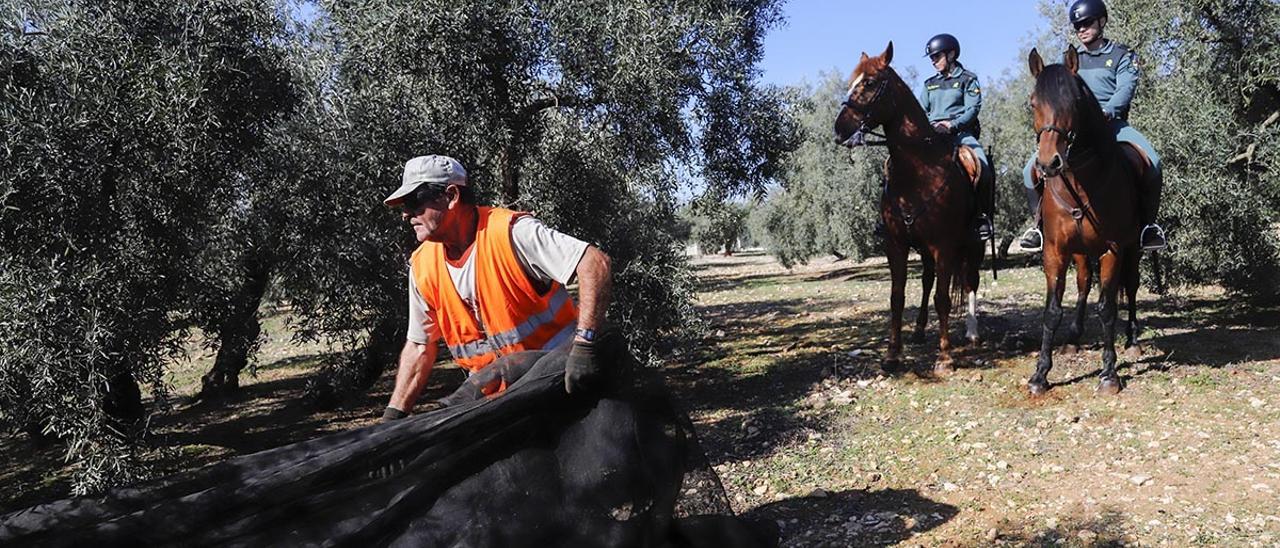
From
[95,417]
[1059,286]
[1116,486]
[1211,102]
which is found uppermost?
[1211,102]

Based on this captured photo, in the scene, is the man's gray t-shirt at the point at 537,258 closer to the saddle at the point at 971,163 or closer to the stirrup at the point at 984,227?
the saddle at the point at 971,163

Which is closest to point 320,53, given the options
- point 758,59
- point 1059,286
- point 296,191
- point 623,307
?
point 296,191

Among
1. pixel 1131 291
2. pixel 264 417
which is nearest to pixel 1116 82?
pixel 1131 291

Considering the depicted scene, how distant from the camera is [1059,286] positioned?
821cm

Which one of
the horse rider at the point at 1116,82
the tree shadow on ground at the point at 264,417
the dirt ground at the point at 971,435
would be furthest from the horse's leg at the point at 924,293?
the tree shadow on ground at the point at 264,417

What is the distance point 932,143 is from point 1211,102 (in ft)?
19.2

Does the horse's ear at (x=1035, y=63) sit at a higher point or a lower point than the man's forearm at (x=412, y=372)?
higher

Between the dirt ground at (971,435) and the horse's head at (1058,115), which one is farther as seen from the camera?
the horse's head at (1058,115)

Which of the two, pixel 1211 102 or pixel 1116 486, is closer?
pixel 1116 486

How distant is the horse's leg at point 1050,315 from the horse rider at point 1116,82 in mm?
946

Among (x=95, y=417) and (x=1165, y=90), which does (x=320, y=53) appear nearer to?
(x=95, y=417)

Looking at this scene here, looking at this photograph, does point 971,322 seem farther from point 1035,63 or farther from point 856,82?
point 1035,63

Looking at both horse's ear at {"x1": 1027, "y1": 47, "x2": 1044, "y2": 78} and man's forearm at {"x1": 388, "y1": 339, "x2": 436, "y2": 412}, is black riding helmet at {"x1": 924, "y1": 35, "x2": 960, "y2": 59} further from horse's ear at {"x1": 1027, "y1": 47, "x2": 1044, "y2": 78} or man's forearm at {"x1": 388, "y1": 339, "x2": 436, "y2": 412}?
man's forearm at {"x1": 388, "y1": 339, "x2": 436, "y2": 412}

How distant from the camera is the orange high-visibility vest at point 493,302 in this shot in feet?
12.9
